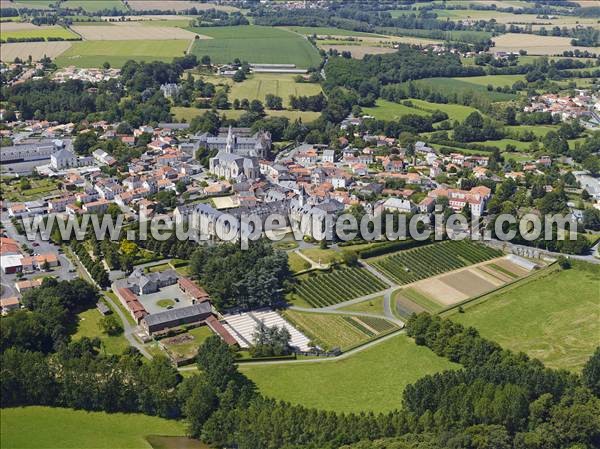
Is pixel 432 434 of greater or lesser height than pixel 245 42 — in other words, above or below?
below

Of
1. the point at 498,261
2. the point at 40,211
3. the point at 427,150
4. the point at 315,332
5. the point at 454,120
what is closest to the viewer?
the point at 315,332

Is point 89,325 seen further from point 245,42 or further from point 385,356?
point 245,42

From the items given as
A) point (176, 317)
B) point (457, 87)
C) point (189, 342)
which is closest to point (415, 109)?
point (457, 87)

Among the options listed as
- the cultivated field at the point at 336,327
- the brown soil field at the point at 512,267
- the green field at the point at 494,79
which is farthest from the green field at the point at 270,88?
the cultivated field at the point at 336,327

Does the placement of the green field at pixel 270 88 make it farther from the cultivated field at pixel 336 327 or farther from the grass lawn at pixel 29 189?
the cultivated field at pixel 336 327

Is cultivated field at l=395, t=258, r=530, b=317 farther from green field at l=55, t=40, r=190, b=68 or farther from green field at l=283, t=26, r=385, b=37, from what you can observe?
green field at l=283, t=26, r=385, b=37

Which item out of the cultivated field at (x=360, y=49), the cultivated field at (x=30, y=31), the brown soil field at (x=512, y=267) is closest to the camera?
the brown soil field at (x=512, y=267)

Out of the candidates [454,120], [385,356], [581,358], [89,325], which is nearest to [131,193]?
[89,325]
